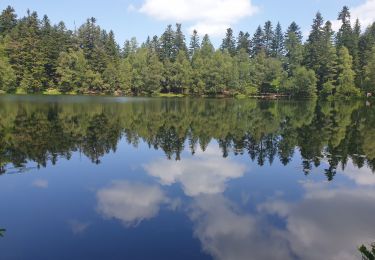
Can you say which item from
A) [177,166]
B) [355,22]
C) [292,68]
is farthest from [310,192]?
[355,22]

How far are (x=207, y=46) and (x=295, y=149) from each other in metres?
101

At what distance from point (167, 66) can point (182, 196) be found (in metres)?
98.3

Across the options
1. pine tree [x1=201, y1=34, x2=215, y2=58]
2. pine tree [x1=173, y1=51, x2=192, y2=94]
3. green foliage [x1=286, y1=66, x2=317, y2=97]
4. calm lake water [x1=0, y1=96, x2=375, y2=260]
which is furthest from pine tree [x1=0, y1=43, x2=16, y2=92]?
green foliage [x1=286, y1=66, x2=317, y2=97]

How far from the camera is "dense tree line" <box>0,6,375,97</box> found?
98.3m

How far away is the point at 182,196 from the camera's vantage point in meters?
14.1

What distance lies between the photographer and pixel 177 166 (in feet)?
62.5

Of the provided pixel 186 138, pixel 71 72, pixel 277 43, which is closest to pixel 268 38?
pixel 277 43

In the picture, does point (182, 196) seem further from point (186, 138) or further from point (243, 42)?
point (243, 42)

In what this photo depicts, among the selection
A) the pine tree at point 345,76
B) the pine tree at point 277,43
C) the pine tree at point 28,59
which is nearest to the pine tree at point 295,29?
the pine tree at point 277,43

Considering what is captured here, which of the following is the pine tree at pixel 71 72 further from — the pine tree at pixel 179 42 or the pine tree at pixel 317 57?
the pine tree at pixel 317 57

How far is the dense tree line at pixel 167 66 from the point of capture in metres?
98.3

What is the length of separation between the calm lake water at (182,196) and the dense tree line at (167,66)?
75153 mm

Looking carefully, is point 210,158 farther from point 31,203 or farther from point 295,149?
point 31,203

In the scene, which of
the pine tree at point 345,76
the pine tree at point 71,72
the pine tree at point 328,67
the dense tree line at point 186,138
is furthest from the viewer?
the pine tree at point 328,67
